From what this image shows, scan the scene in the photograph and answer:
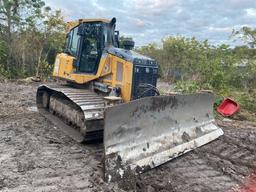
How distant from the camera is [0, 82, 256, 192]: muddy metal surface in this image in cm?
445

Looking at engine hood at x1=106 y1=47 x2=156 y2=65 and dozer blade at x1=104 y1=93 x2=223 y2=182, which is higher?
engine hood at x1=106 y1=47 x2=156 y2=65

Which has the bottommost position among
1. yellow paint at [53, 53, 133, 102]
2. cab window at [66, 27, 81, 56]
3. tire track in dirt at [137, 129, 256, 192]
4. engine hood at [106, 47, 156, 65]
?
tire track in dirt at [137, 129, 256, 192]

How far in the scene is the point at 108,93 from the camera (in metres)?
6.97

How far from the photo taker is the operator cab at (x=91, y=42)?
7285 millimetres

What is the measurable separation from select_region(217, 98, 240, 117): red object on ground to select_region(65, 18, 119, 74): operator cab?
458 cm

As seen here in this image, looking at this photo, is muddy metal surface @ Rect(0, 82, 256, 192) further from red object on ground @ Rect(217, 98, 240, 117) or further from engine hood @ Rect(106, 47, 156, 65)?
red object on ground @ Rect(217, 98, 240, 117)

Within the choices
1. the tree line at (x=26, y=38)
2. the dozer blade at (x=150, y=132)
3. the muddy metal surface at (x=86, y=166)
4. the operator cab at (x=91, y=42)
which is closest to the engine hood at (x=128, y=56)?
the operator cab at (x=91, y=42)

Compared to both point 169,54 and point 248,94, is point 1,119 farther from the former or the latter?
point 169,54

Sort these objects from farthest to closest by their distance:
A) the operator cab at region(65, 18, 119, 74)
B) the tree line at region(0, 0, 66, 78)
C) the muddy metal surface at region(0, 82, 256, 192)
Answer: the tree line at region(0, 0, 66, 78)
the operator cab at region(65, 18, 119, 74)
the muddy metal surface at region(0, 82, 256, 192)

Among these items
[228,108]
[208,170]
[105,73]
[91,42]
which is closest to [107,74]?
[105,73]

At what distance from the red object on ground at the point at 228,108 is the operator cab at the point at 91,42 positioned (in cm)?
458

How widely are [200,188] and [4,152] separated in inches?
120

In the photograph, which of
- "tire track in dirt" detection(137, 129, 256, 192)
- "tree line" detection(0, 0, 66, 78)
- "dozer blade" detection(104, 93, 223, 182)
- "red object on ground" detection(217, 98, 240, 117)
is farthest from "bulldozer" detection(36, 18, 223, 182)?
"tree line" detection(0, 0, 66, 78)

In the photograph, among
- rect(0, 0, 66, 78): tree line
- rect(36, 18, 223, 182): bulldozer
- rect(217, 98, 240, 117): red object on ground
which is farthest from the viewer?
rect(0, 0, 66, 78): tree line
